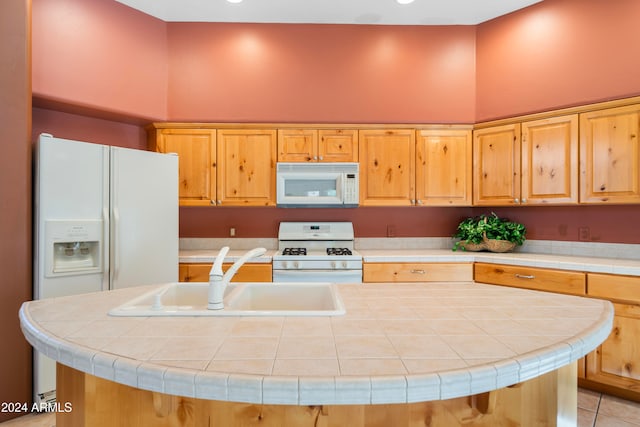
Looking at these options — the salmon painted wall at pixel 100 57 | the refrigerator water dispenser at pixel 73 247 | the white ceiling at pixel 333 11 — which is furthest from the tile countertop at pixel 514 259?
the white ceiling at pixel 333 11

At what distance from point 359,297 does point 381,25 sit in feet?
9.48

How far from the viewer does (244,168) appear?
10.0 feet

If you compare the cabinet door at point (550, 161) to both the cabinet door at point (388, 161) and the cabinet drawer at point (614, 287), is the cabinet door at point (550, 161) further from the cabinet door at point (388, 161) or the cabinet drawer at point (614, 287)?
the cabinet door at point (388, 161)

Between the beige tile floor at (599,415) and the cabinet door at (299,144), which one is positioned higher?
the cabinet door at (299,144)

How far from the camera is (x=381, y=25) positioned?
3207 mm

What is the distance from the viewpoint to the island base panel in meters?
0.88

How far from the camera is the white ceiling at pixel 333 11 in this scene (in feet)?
9.52

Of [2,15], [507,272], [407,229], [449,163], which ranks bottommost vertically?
[507,272]

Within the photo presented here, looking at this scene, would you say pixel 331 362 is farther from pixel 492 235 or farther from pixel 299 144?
pixel 492 235

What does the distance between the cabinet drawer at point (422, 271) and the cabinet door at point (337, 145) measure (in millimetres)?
1008

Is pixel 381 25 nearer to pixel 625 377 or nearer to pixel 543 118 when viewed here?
pixel 543 118

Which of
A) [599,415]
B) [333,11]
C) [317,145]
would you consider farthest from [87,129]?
[599,415]

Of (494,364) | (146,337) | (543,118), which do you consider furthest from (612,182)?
(146,337)

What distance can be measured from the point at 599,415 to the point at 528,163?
5.94 ft
